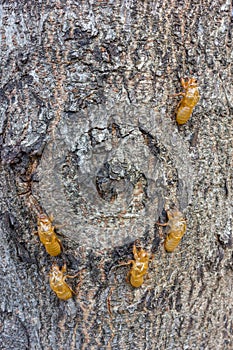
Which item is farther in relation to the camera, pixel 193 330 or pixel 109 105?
pixel 193 330

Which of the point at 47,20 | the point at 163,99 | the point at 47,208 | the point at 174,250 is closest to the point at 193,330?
the point at 174,250

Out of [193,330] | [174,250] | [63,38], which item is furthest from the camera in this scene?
[193,330]

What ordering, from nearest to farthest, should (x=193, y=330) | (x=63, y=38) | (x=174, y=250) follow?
(x=63, y=38)
(x=174, y=250)
(x=193, y=330)

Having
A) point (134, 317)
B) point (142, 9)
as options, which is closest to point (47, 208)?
point (134, 317)

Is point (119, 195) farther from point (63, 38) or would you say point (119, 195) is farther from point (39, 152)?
point (63, 38)

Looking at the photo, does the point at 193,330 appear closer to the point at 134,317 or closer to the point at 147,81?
the point at 134,317

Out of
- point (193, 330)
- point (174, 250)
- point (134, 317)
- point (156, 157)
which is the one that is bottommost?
point (193, 330)

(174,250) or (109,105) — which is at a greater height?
(109,105)
